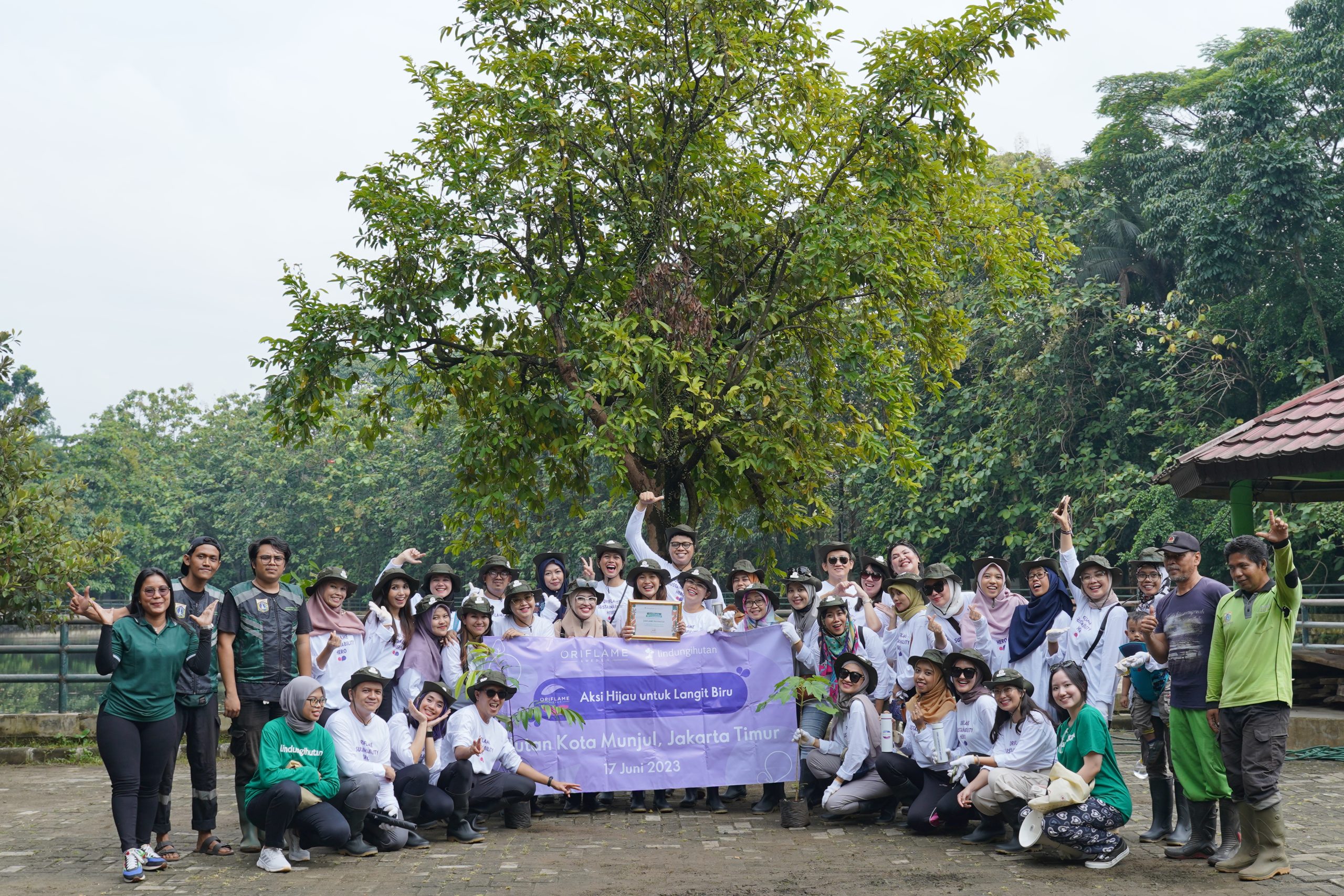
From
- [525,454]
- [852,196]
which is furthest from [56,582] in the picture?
[852,196]

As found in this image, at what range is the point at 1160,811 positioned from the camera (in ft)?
25.5

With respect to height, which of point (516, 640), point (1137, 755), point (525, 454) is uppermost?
point (525, 454)

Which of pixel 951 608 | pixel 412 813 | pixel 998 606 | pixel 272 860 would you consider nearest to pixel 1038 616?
pixel 998 606

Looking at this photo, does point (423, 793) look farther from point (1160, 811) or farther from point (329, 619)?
point (1160, 811)

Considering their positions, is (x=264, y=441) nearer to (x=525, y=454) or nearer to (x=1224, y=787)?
(x=525, y=454)

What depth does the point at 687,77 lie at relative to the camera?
11.6 m

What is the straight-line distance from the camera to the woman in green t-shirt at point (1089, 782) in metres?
7.04

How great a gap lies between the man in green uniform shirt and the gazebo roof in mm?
2088

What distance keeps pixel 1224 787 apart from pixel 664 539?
20.3 feet

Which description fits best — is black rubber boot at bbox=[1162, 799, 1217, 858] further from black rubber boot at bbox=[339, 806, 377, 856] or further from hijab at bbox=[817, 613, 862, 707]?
black rubber boot at bbox=[339, 806, 377, 856]

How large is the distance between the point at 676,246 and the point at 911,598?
186 inches

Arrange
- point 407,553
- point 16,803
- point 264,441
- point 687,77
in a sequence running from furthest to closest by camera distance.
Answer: point 264,441 → point 687,77 → point 16,803 → point 407,553

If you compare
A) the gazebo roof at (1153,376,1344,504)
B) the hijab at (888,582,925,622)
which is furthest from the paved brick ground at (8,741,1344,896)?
the gazebo roof at (1153,376,1344,504)

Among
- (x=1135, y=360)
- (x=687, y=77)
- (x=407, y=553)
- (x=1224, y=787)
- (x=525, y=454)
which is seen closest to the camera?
(x=1224, y=787)
